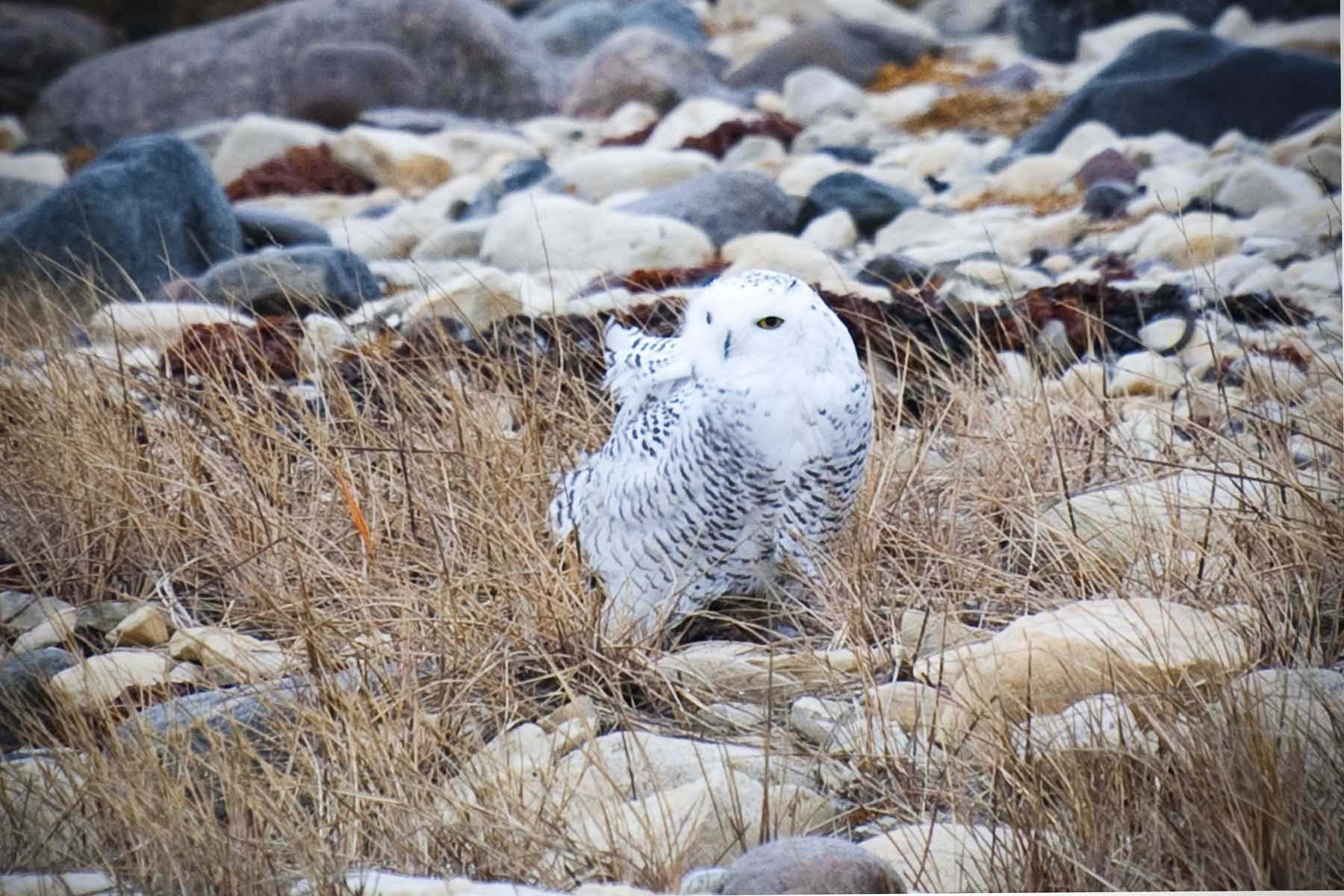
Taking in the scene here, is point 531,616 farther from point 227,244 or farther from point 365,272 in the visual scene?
point 227,244

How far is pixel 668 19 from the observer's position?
7848 millimetres

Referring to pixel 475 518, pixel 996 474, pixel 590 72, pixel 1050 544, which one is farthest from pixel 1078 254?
Result: pixel 590 72

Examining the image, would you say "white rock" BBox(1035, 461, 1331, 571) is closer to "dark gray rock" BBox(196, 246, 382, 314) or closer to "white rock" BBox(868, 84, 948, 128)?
"dark gray rock" BBox(196, 246, 382, 314)

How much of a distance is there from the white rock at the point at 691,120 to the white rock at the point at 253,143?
1.15 meters

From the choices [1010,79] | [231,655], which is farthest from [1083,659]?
[1010,79]

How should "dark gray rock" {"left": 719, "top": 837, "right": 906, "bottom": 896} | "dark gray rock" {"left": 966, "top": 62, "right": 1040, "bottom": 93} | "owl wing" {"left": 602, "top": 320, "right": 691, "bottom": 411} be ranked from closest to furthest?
"dark gray rock" {"left": 719, "top": 837, "right": 906, "bottom": 896}
"owl wing" {"left": 602, "top": 320, "right": 691, "bottom": 411}
"dark gray rock" {"left": 966, "top": 62, "right": 1040, "bottom": 93}

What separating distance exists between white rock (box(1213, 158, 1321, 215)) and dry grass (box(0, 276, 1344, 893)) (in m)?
1.48

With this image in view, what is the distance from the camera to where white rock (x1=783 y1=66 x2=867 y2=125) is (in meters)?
5.80

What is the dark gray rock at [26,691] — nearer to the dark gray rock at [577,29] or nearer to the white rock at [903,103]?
the white rock at [903,103]

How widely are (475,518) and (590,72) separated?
5161 millimetres

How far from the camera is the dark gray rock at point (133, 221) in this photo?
302 centimetres

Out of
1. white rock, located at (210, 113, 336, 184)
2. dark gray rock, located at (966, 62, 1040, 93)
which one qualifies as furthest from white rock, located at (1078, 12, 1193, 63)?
white rock, located at (210, 113, 336, 184)

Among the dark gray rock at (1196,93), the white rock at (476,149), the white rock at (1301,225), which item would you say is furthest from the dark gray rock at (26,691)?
the white rock at (476,149)

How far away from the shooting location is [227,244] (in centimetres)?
330
